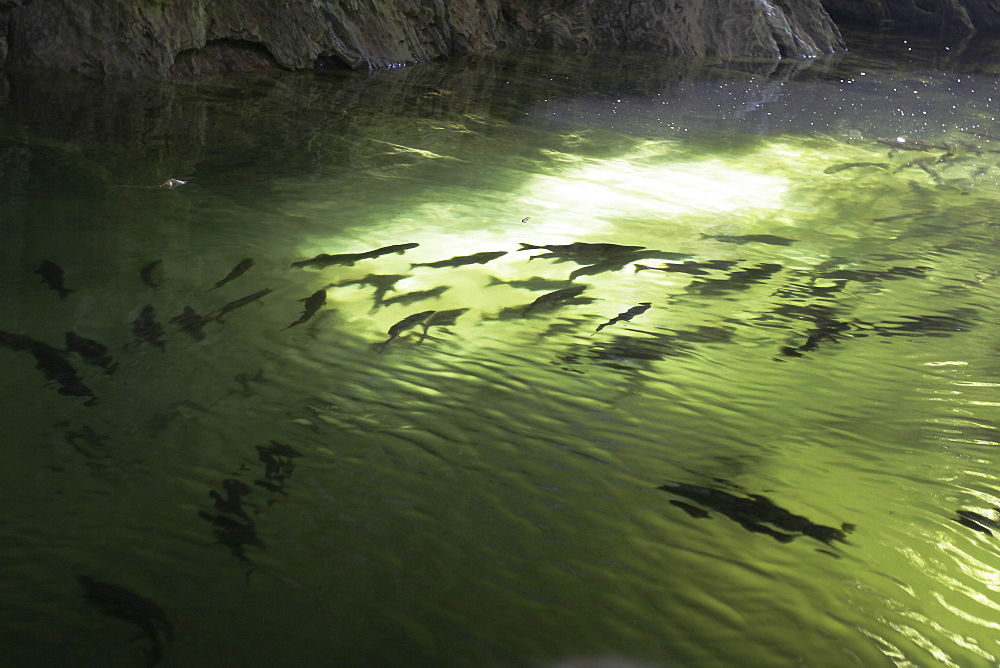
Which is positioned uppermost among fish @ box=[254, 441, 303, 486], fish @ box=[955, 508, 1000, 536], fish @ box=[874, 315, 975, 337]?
fish @ box=[874, 315, 975, 337]

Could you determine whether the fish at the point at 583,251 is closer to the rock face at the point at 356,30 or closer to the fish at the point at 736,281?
the fish at the point at 736,281

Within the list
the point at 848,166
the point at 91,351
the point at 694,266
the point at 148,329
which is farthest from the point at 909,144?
the point at 91,351

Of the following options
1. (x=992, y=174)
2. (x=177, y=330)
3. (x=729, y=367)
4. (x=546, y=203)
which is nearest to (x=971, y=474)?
(x=729, y=367)

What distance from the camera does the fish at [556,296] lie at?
352cm

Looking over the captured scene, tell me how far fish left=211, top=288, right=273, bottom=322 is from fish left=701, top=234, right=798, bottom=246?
2512mm

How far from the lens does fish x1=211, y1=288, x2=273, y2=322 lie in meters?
3.13

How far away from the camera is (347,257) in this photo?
3.88 metres

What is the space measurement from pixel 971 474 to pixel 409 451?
1.68m

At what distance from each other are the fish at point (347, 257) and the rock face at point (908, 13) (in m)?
21.2

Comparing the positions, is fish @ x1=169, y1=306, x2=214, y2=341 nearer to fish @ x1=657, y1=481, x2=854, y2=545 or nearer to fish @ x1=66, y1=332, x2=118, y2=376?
fish @ x1=66, y1=332, x2=118, y2=376

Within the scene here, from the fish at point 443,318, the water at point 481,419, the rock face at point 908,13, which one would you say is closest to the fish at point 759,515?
the water at point 481,419

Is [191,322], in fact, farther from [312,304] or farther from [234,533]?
[234,533]

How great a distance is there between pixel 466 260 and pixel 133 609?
8.16 feet

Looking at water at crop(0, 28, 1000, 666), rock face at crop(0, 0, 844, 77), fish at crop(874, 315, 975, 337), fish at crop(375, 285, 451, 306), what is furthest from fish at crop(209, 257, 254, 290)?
rock face at crop(0, 0, 844, 77)
